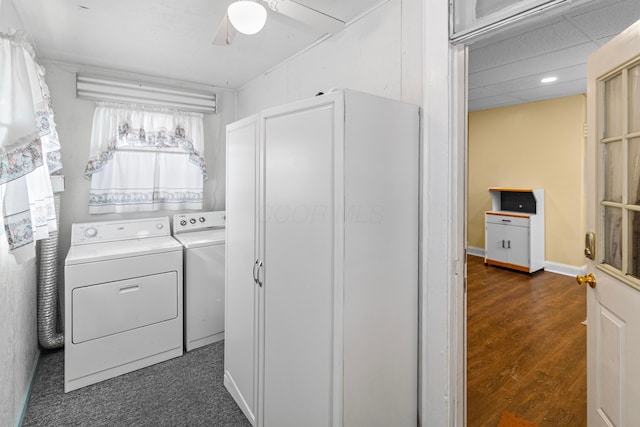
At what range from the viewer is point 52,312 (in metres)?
2.50

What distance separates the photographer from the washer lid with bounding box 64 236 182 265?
2.23 metres

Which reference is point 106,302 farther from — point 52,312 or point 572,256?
point 572,256

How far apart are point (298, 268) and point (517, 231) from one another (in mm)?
4380

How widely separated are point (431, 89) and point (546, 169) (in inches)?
166

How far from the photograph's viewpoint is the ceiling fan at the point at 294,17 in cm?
151

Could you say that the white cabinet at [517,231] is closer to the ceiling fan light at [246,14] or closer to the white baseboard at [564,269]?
the white baseboard at [564,269]

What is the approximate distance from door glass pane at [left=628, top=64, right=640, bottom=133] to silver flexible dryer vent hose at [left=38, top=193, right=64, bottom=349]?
3.53 m

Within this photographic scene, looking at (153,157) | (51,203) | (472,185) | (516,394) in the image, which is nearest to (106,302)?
(51,203)

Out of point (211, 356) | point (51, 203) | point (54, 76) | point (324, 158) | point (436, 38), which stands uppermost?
point (54, 76)

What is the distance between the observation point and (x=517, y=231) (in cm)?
464

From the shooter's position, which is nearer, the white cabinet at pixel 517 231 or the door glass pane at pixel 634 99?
the door glass pane at pixel 634 99

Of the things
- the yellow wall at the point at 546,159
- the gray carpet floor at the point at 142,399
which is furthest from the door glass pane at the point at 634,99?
the yellow wall at the point at 546,159

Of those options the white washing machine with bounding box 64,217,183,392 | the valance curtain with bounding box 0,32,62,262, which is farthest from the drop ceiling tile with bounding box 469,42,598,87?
the white washing machine with bounding box 64,217,183,392

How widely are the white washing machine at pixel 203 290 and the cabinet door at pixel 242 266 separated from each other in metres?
0.66
